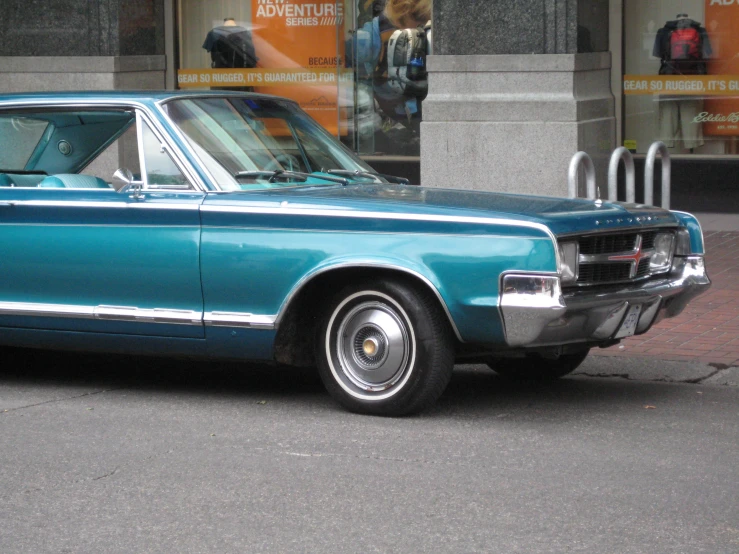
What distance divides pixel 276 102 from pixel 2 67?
376 inches

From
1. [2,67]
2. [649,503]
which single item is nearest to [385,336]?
[649,503]

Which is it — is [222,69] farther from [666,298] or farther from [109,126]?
[666,298]

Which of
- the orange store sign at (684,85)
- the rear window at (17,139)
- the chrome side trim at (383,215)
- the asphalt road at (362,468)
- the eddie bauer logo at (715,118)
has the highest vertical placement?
the orange store sign at (684,85)

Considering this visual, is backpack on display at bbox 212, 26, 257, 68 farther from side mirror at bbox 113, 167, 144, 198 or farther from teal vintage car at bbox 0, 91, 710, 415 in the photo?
side mirror at bbox 113, 167, 144, 198

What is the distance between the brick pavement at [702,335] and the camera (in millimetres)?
7961

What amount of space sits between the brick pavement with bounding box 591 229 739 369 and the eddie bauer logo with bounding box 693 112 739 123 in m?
4.65

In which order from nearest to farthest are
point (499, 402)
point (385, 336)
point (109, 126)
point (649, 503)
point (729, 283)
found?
point (649, 503), point (385, 336), point (499, 402), point (109, 126), point (729, 283)

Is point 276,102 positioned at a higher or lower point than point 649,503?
higher

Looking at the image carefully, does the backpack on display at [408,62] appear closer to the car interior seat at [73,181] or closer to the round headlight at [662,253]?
the car interior seat at [73,181]

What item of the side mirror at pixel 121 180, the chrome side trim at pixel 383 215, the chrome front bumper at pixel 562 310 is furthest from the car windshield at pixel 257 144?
the chrome front bumper at pixel 562 310

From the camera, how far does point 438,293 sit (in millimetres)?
6047

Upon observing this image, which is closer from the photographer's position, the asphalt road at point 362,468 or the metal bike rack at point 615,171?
the asphalt road at point 362,468

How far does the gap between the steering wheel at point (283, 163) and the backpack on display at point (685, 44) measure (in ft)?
29.6

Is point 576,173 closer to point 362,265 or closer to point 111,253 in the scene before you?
point 362,265
